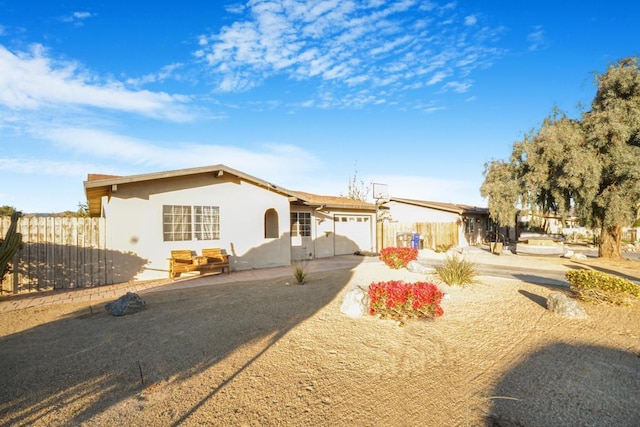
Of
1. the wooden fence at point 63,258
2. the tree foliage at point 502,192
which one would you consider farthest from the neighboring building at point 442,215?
the wooden fence at point 63,258

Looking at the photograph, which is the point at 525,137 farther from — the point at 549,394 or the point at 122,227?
the point at 122,227

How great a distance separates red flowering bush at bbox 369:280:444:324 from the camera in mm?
5977

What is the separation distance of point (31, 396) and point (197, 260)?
7.51 metres

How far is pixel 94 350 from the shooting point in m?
4.61

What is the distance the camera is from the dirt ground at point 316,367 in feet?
10.0

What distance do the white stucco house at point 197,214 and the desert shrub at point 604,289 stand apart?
9659 millimetres

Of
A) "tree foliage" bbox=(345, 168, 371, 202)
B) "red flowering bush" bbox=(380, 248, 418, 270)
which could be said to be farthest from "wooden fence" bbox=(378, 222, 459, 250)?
"tree foliage" bbox=(345, 168, 371, 202)

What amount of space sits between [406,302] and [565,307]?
125 inches

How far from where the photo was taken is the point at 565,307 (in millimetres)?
6180

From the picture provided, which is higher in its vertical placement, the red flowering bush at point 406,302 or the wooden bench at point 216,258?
the wooden bench at point 216,258

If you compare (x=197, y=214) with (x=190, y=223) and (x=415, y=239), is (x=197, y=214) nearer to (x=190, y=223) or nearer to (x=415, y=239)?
(x=190, y=223)

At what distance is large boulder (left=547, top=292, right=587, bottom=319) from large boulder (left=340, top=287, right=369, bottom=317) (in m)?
3.76

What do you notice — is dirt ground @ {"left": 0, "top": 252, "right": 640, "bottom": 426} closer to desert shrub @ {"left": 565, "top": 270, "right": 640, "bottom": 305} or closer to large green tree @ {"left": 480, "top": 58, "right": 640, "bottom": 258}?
desert shrub @ {"left": 565, "top": 270, "right": 640, "bottom": 305}

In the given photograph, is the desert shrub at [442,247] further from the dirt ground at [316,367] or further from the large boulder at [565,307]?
the large boulder at [565,307]
